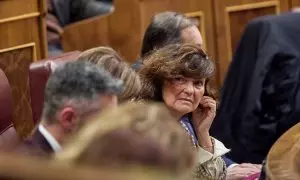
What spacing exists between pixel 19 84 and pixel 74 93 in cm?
172

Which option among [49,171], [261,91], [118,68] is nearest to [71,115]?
[118,68]

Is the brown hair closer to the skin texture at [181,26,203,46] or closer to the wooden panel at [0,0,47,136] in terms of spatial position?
the skin texture at [181,26,203,46]

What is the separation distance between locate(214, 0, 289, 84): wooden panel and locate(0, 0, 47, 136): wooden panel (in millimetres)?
860

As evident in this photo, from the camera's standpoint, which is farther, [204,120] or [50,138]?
[204,120]

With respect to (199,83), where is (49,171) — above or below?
above

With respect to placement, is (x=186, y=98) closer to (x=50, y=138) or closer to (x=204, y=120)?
(x=204, y=120)

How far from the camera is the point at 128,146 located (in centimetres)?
70

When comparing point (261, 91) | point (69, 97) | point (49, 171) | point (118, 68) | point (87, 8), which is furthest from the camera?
point (87, 8)

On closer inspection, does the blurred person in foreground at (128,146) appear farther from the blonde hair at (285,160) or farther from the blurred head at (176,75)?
the blurred head at (176,75)

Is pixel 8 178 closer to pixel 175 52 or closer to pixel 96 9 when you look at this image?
pixel 175 52

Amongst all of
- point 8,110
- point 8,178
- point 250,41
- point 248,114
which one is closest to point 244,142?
point 248,114

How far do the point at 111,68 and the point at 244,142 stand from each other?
3.33ft

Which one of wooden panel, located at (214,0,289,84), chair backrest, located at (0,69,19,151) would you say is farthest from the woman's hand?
wooden panel, located at (214,0,289,84)

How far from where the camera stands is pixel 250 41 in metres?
2.79
